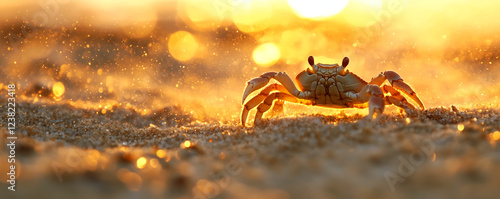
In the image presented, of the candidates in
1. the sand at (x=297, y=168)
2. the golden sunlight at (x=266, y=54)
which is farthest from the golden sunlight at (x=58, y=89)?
the golden sunlight at (x=266, y=54)

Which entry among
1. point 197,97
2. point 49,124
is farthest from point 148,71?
point 49,124

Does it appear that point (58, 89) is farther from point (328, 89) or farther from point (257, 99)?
point (328, 89)

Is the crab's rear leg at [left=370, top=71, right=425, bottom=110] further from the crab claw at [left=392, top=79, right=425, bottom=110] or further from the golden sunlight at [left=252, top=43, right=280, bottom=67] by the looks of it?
the golden sunlight at [left=252, top=43, right=280, bottom=67]

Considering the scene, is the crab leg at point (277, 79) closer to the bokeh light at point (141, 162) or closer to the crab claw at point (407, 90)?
the crab claw at point (407, 90)

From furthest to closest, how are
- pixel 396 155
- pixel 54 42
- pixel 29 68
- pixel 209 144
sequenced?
pixel 54 42, pixel 29 68, pixel 209 144, pixel 396 155

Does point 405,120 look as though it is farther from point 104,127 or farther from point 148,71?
point 148,71

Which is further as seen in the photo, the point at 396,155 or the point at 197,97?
the point at 197,97

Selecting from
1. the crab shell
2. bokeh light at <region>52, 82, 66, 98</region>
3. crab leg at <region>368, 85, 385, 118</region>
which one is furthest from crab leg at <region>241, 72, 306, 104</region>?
bokeh light at <region>52, 82, 66, 98</region>
